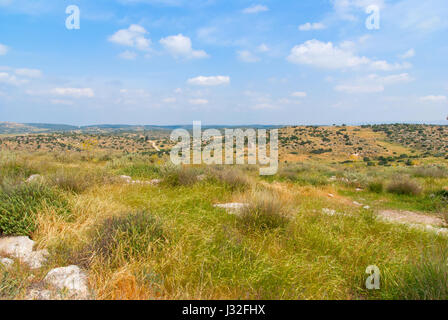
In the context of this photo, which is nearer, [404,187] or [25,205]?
[25,205]

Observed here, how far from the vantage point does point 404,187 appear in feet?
30.3

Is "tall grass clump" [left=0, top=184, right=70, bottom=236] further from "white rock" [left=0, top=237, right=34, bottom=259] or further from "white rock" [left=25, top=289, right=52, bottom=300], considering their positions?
"white rock" [left=25, top=289, right=52, bottom=300]

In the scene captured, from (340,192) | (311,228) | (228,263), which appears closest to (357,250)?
(311,228)

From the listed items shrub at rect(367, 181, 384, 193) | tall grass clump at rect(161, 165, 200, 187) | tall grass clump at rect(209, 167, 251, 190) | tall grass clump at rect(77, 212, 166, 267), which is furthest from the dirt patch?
tall grass clump at rect(77, 212, 166, 267)

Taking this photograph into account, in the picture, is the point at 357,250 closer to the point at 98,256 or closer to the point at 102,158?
the point at 98,256

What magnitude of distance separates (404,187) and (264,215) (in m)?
8.34

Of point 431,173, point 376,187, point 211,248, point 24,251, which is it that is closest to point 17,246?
point 24,251

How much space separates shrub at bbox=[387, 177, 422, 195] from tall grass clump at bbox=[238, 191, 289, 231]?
7815 millimetres

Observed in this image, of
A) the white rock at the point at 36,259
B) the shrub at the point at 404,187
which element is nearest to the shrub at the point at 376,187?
the shrub at the point at 404,187

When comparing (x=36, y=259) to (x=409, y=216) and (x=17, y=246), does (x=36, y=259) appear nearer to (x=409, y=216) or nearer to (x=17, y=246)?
(x=17, y=246)

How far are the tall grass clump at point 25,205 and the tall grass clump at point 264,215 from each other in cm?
304

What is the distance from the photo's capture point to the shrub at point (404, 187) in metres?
9.13

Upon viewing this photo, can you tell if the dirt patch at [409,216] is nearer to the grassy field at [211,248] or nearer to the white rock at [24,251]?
the grassy field at [211,248]

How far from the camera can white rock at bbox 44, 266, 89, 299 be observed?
6.94ft
